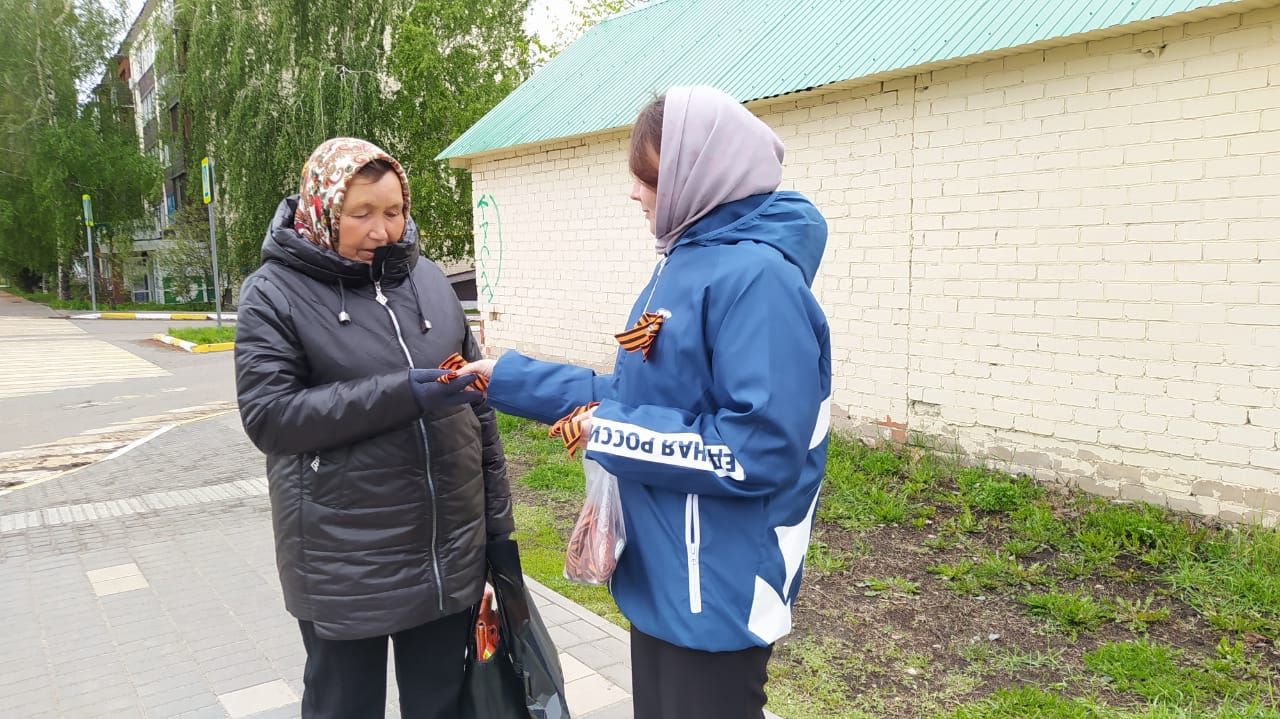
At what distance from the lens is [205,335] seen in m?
17.9

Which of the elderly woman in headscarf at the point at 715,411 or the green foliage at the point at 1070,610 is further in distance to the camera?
the green foliage at the point at 1070,610

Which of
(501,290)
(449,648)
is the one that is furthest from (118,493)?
(449,648)

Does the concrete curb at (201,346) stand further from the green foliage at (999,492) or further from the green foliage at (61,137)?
the green foliage at (61,137)

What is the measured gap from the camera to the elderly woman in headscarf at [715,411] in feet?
5.17

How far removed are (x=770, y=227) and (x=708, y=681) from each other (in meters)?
0.96

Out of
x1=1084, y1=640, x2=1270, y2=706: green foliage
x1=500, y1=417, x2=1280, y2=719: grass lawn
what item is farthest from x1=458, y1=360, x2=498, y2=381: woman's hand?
x1=1084, y1=640, x2=1270, y2=706: green foliage

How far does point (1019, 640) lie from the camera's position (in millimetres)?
3605

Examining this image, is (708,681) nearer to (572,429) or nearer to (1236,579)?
(572,429)

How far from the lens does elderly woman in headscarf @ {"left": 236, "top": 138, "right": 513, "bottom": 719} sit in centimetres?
208

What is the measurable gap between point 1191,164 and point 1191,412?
134 cm

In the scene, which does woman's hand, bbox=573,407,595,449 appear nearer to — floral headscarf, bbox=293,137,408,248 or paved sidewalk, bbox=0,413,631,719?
floral headscarf, bbox=293,137,408,248

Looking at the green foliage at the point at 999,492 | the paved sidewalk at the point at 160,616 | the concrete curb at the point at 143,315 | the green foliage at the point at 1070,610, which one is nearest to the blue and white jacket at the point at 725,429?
the paved sidewalk at the point at 160,616

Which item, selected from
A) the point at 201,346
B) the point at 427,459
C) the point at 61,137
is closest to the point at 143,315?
the point at 61,137

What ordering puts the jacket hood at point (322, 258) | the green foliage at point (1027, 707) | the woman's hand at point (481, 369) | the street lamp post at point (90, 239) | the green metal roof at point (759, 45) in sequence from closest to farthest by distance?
the woman's hand at point (481, 369) < the jacket hood at point (322, 258) < the green foliage at point (1027, 707) < the green metal roof at point (759, 45) < the street lamp post at point (90, 239)
